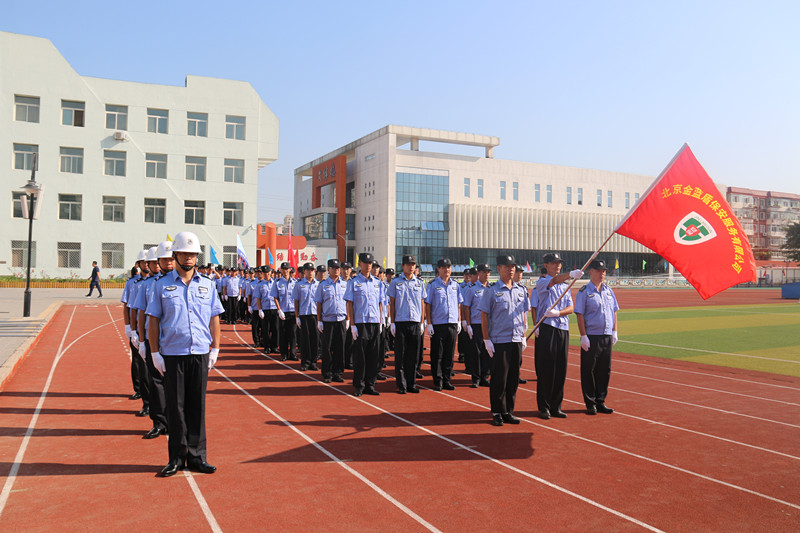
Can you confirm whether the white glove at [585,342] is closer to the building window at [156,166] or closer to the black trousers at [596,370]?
the black trousers at [596,370]

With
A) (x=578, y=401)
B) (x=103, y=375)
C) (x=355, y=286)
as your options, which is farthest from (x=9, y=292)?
(x=578, y=401)

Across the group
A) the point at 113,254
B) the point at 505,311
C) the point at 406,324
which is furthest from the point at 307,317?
the point at 113,254

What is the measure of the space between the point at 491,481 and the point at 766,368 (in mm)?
9348

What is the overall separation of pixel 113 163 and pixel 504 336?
125ft

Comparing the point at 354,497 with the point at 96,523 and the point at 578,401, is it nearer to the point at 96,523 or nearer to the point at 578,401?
the point at 96,523

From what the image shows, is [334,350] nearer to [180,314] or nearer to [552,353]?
[552,353]

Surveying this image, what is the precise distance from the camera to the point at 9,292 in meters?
31.5

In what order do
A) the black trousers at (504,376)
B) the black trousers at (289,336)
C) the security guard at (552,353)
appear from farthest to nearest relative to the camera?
the black trousers at (289,336) < the security guard at (552,353) < the black trousers at (504,376)

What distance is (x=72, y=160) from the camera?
3791 centimetres

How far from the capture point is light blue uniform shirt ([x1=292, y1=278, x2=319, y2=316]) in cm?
1132

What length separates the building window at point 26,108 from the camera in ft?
120

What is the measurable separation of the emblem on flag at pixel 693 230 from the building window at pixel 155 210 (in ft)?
126

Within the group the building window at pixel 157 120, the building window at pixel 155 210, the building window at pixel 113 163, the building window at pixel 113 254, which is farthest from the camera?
the building window at pixel 157 120

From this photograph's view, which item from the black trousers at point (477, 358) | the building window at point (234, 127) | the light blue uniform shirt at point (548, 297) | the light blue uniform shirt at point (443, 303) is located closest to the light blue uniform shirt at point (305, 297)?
the light blue uniform shirt at point (443, 303)
